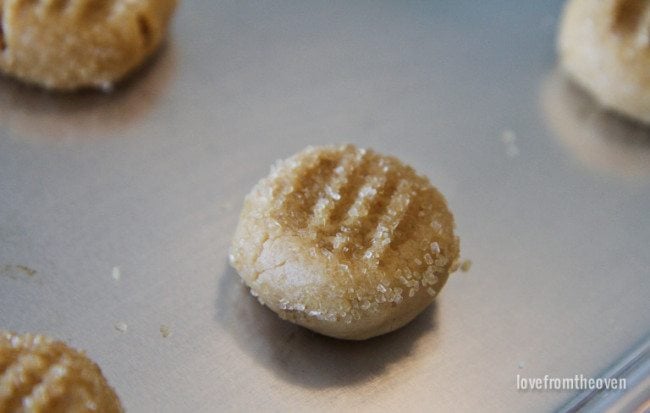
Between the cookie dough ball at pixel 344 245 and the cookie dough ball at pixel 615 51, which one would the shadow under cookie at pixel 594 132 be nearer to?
the cookie dough ball at pixel 615 51

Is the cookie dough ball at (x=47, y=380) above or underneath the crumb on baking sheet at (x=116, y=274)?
above

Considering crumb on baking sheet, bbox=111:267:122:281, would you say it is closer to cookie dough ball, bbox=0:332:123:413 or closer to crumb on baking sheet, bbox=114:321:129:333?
crumb on baking sheet, bbox=114:321:129:333

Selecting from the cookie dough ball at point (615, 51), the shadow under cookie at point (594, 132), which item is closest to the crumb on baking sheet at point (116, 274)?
the shadow under cookie at point (594, 132)

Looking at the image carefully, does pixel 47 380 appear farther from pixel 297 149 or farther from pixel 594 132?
pixel 594 132

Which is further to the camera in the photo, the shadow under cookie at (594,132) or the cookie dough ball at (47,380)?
the shadow under cookie at (594,132)

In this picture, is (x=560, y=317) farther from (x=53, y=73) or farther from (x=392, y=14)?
(x=53, y=73)

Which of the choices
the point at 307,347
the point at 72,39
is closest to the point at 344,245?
the point at 307,347
